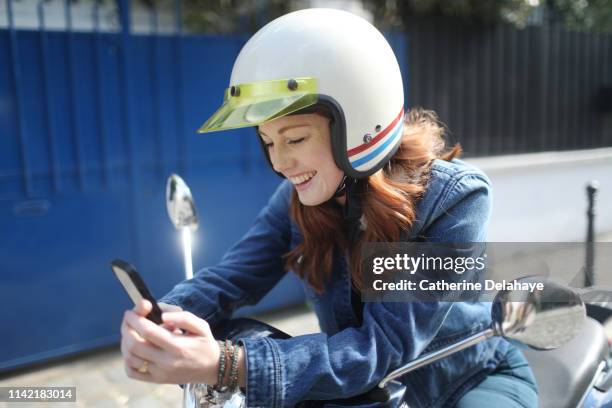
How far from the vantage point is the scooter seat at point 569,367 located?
1.79 meters

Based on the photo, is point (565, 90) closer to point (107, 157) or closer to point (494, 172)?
point (494, 172)

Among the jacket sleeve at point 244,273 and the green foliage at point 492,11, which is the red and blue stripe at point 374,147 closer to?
the jacket sleeve at point 244,273

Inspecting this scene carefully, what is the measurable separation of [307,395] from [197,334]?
31 cm

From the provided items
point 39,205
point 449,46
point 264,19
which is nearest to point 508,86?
point 449,46

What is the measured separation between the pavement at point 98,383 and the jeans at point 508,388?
2302mm

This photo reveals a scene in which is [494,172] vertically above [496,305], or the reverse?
[496,305]

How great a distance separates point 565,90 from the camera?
746cm

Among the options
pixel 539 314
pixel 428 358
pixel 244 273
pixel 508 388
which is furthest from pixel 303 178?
pixel 508 388

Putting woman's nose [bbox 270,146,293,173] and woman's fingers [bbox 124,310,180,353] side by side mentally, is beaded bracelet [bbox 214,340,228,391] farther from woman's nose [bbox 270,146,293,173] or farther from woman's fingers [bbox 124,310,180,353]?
woman's nose [bbox 270,146,293,173]

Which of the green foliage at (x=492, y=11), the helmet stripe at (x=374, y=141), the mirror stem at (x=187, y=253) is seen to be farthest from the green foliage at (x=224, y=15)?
the helmet stripe at (x=374, y=141)

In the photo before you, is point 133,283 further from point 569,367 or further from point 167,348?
point 569,367

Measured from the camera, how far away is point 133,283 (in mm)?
1062

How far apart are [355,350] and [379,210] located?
16.4 inches

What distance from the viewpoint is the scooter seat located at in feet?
5.88
